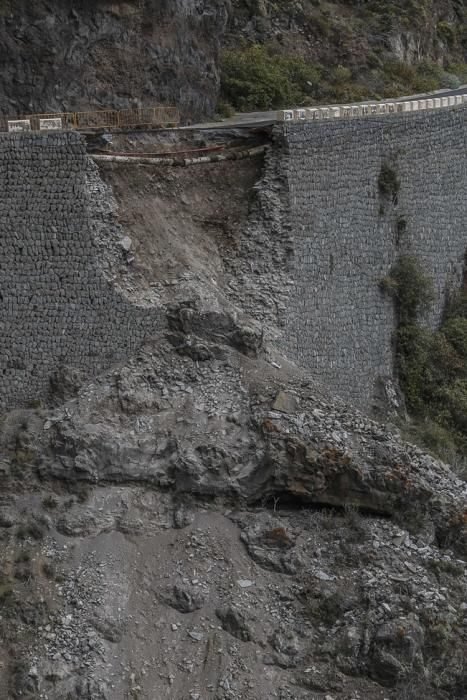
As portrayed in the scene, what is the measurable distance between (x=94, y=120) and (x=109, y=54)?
6.15 ft

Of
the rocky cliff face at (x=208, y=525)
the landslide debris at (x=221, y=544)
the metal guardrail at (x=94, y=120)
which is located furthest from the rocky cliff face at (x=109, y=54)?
the landslide debris at (x=221, y=544)

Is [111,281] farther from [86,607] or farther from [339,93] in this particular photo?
[339,93]

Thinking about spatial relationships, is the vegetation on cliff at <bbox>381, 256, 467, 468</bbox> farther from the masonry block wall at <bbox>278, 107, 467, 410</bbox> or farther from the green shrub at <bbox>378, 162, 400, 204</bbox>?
the green shrub at <bbox>378, 162, 400, 204</bbox>

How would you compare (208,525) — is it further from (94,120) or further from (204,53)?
(204,53)

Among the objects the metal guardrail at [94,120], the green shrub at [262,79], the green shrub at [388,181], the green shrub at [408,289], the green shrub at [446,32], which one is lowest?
the green shrub at [408,289]

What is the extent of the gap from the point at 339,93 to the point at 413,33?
7.47 meters

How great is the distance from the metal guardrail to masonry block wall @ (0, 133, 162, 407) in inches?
13.2

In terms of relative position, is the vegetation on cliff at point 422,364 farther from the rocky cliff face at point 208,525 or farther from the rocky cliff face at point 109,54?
the rocky cliff face at point 109,54

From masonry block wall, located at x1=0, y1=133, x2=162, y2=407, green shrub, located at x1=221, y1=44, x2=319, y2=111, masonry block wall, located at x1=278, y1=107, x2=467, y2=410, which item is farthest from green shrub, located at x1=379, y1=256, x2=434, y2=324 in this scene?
masonry block wall, located at x1=0, y1=133, x2=162, y2=407

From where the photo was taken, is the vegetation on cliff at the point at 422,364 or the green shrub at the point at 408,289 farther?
→ the green shrub at the point at 408,289

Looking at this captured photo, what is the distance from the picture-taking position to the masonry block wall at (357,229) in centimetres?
2738

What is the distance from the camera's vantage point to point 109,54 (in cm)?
2705

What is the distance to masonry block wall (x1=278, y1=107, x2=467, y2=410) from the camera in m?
27.4

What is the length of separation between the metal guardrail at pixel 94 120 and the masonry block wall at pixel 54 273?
A: 336 millimetres
